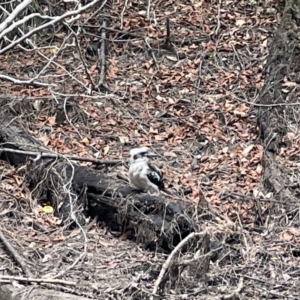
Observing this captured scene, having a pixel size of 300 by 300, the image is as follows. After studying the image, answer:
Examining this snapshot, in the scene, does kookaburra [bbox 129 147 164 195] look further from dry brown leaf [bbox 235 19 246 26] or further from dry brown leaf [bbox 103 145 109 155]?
dry brown leaf [bbox 235 19 246 26]

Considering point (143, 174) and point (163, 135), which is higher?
point (143, 174)

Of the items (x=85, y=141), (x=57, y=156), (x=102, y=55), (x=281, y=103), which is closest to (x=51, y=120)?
(x=85, y=141)

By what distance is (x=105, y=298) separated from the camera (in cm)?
475

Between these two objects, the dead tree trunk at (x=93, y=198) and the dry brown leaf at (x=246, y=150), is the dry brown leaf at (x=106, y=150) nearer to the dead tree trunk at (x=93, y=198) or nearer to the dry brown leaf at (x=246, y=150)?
the dead tree trunk at (x=93, y=198)

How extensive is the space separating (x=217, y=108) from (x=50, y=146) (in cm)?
204

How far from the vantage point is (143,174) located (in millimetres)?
5547

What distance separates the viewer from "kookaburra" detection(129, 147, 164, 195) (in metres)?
5.59

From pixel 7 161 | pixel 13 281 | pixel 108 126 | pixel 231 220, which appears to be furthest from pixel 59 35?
pixel 13 281

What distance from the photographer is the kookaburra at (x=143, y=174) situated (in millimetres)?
5594

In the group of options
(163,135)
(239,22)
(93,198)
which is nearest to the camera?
(93,198)

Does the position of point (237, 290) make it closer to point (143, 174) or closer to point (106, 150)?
point (143, 174)

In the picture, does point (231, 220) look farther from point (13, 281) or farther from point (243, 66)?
point (243, 66)

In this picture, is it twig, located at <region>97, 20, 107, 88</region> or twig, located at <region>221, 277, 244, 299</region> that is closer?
twig, located at <region>221, 277, 244, 299</region>

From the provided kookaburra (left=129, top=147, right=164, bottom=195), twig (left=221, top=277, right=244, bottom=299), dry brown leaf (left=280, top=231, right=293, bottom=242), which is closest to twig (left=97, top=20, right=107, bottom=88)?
kookaburra (left=129, top=147, right=164, bottom=195)
